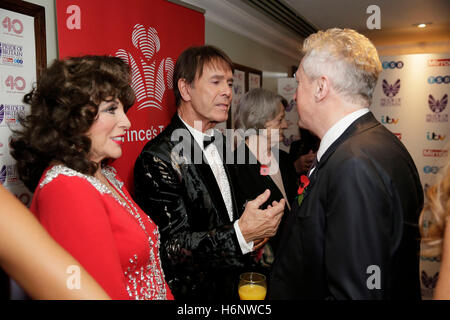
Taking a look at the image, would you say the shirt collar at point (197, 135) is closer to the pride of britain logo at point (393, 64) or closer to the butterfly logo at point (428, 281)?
the pride of britain logo at point (393, 64)

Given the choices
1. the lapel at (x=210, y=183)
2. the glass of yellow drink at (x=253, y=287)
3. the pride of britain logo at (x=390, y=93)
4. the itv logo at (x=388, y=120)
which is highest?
the pride of britain logo at (x=390, y=93)

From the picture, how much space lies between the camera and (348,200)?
1.00 m

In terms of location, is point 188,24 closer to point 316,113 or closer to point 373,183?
point 316,113

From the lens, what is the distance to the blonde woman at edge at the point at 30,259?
41 cm

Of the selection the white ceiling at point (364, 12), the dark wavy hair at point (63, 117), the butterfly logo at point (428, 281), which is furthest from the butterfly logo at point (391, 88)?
the dark wavy hair at point (63, 117)

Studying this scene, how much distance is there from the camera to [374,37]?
5.30 m

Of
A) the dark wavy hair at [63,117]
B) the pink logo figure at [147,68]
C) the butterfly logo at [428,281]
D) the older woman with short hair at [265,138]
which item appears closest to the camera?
the dark wavy hair at [63,117]

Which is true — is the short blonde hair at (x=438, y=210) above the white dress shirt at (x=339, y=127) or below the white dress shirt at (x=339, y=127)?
below

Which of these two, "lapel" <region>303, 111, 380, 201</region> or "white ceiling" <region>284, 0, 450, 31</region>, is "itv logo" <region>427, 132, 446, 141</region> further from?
"lapel" <region>303, 111, 380, 201</region>

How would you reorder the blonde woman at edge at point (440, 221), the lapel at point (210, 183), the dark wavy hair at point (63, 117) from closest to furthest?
the blonde woman at edge at point (440, 221) → the dark wavy hair at point (63, 117) → the lapel at point (210, 183)

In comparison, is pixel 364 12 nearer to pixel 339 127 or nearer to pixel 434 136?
pixel 434 136

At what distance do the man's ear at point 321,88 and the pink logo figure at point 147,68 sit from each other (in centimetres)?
A: 114

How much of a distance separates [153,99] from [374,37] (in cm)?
455

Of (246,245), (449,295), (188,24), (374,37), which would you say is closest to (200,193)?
(246,245)
